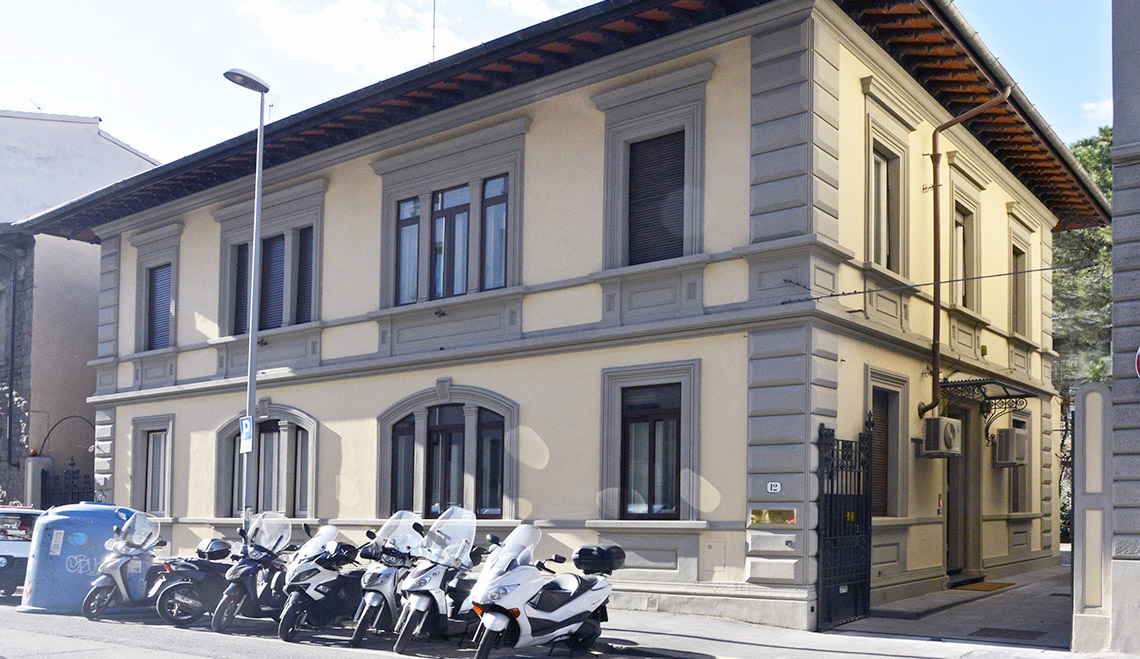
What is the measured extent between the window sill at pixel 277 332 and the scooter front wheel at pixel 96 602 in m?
5.98

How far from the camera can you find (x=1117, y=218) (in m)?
11.2

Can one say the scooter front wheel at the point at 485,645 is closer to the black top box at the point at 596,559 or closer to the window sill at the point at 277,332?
the black top box at the point at 596,559

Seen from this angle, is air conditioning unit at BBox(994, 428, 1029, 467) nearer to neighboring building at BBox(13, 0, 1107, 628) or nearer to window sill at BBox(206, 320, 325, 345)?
neighboring building at BBox(13, 0, 1107, 628)

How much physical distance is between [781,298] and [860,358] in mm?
1767

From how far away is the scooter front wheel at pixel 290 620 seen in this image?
41.3 ft

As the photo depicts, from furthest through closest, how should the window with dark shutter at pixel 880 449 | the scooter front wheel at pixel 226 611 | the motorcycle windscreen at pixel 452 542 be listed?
the window with dark shutter at pixel 880 449, the scooter front wheel at pixel 226 611, the motorcycle windscreen at pixel 452 542

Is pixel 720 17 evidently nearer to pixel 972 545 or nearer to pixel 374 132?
pixel 374 132

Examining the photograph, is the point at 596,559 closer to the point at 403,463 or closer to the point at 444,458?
the point at 444,458

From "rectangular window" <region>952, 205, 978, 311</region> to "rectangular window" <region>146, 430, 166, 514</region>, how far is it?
1514 cm

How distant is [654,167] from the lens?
1531 cm

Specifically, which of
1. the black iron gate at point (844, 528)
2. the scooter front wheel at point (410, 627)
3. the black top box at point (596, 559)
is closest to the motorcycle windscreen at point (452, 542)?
the scooter front wheel at point (410, 627)

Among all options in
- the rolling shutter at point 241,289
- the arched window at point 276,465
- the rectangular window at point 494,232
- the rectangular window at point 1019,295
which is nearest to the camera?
the rectangular window at point 494,232

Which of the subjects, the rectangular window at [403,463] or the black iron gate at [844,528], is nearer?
the black iron gate at [844,528]

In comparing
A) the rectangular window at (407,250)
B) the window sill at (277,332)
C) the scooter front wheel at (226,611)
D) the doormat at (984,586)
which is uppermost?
the rectangular window at (407,250)
